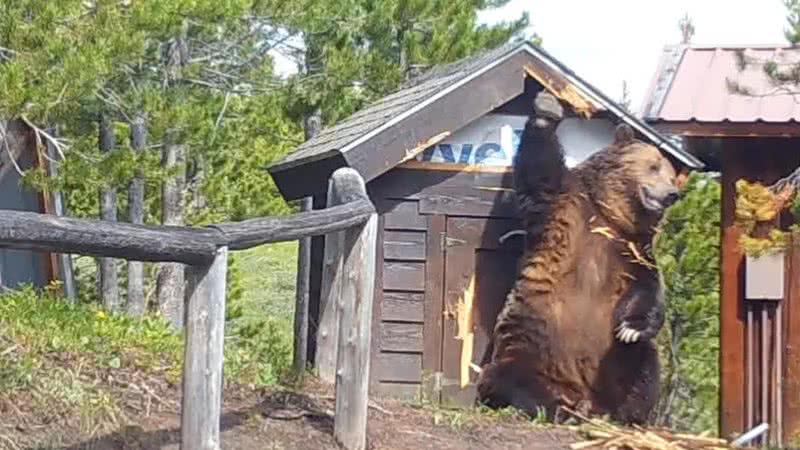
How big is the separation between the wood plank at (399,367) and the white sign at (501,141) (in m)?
1.25

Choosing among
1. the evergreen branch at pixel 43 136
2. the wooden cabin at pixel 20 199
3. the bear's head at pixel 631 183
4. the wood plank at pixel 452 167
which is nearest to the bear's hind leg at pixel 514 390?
the bear's head at pixel 631 183

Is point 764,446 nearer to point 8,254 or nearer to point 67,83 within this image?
point 67,83

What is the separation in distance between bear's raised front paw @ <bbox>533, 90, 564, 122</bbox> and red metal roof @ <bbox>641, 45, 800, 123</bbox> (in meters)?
0.83

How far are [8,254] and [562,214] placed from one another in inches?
307

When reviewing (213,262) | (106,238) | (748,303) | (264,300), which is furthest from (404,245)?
(264,300)

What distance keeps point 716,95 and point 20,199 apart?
810 centimetres

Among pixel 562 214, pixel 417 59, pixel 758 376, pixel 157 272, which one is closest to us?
pixel 562 214

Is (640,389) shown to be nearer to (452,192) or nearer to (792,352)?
(792,352)

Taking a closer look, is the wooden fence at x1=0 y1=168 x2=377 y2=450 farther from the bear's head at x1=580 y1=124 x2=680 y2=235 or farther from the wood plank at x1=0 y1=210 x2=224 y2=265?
the bear's head at x1=580 y1=124 x2=680 y2=235

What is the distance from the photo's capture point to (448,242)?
878cm

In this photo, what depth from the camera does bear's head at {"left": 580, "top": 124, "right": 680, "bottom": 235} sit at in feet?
28.1

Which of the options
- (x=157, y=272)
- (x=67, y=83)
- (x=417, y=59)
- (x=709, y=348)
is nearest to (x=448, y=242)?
(x=67, y=83)

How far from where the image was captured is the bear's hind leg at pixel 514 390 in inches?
328

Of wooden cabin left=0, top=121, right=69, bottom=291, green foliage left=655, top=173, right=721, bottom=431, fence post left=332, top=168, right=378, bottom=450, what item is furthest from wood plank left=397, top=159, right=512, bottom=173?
green foliage left=655, top=173, right=721, bottom=431
